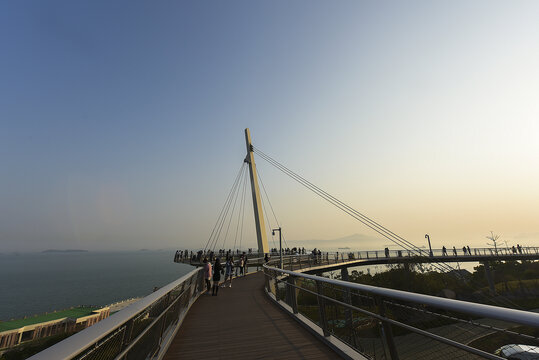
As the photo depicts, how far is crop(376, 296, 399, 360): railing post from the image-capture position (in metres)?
2.90

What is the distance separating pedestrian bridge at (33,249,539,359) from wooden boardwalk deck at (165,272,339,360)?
0.02 meters

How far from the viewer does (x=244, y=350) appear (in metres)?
4.35

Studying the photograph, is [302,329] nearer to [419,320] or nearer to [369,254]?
[419,320]

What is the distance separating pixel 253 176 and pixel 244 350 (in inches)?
860

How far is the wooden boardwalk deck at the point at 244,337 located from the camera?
4.16 meters

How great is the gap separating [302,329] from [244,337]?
49.9 inches

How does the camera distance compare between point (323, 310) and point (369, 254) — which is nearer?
point (323, 310)

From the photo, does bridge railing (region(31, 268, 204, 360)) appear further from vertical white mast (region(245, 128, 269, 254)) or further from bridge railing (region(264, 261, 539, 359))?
vertical white mast (region(245, 128, 269, 254))

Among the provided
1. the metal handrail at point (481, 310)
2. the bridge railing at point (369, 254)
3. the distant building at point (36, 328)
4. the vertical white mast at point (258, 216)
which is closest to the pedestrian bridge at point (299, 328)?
the metal handrail at point (481, 310)

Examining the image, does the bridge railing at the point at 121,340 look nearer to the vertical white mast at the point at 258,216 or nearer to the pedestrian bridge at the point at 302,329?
the pedestrian bridge at the point at 302,329

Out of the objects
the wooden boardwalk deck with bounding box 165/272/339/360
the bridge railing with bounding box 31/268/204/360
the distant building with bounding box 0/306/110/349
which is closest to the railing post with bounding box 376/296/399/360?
the wooden boardwalk deck with bounding box 165/272/339/360

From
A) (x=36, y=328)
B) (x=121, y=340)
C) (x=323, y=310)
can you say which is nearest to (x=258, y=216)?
(x=323, y=310)

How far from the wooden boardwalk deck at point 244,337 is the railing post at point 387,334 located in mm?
1271

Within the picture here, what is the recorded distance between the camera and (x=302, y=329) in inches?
212
